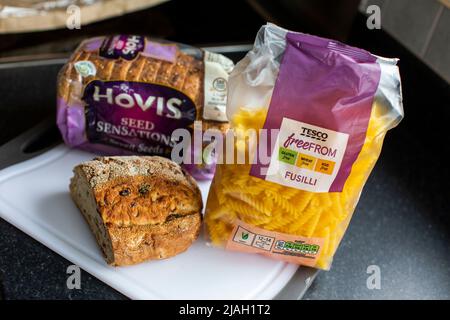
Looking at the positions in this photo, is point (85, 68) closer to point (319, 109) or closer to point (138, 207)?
point (138, 207)

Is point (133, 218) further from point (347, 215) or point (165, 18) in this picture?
point (165, 18)

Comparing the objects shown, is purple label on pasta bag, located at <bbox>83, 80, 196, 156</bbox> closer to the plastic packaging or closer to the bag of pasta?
the plastic packaging

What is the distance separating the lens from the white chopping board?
77 cm

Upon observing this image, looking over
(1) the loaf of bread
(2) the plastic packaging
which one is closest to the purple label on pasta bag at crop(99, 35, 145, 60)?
(2) the plastic packaging

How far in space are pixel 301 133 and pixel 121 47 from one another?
372 mm

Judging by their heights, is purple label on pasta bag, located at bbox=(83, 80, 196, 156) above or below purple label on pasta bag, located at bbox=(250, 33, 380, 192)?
below

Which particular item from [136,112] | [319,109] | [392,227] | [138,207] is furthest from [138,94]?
[392,227]

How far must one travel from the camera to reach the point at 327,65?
687mm

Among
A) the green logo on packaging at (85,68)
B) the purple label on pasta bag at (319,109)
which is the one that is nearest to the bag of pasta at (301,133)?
the purple label on pasta bag at (319,109)

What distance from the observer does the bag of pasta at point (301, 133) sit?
0.69 metres

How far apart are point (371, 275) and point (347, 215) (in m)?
0.14

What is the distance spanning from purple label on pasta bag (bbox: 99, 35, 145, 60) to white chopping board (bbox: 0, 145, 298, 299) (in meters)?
0.23

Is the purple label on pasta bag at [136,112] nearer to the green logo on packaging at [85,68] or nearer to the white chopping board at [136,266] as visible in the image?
the green logo on packaging at [85,68]
